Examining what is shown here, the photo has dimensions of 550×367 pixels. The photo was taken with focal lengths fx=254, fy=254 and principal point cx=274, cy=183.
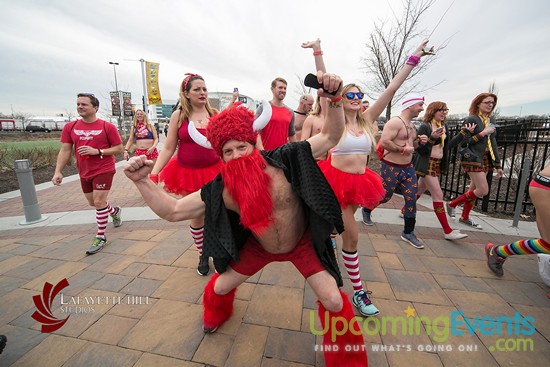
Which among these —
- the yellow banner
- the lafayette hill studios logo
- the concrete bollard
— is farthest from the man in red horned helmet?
the yellow banner

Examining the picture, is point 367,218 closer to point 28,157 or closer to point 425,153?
point 425,153

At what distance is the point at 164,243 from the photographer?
3.62 m

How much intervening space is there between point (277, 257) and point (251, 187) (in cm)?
67

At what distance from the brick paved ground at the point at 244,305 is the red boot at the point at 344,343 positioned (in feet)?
0.75

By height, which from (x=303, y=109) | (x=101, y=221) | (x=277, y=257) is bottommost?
(x=101, y=221)

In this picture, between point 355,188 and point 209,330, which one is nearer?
point 209,330

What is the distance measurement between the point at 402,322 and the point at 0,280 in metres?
4.15

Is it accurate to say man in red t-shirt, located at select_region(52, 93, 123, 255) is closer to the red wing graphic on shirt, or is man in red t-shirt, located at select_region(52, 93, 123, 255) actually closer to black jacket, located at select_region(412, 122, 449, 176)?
the red wing graphic on shirt

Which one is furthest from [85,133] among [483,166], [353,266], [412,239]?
→ [483,166]

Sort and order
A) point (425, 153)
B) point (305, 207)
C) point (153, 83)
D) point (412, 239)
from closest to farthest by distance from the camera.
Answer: point (305, 207) < point (412, 239) < point (425, 153) < point (153, 83)

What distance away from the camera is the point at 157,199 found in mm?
1620

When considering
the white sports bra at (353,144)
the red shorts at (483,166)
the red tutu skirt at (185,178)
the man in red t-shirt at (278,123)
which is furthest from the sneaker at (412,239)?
the red tutu skirt at (185,178)

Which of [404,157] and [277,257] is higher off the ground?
[404,157]

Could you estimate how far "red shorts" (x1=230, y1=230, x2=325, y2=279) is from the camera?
5.69ft
